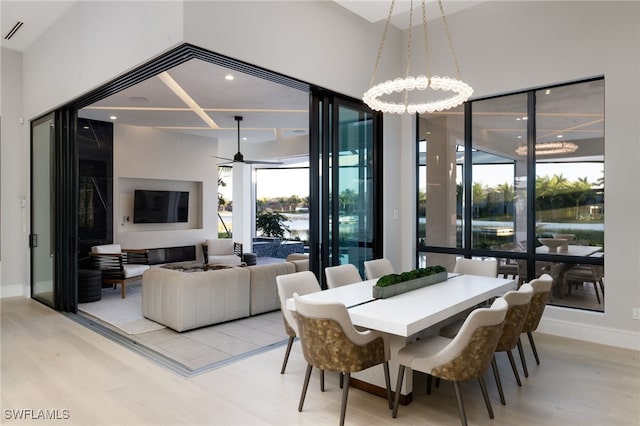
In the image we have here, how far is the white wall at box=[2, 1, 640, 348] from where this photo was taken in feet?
11.7

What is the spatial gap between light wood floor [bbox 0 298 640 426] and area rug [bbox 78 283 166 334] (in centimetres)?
76

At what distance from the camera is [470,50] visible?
5.15 metres

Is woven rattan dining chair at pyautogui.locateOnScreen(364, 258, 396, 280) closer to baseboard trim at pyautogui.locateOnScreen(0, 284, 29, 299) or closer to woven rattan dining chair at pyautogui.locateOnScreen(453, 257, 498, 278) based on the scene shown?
woven rattan dining chair at pyautogui.locateOnScreen(453, 257, 498, 278)

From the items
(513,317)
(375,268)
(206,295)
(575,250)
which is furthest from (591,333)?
(206,295)

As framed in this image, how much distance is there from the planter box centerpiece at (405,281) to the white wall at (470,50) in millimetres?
1673

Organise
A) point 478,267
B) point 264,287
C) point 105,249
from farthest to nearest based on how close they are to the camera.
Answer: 1. point 105,249
2. point 264,287
3. point 478,267

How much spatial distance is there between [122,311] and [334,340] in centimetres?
416

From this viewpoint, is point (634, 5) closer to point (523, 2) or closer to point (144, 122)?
point (523, 2)

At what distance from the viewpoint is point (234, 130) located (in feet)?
29.1

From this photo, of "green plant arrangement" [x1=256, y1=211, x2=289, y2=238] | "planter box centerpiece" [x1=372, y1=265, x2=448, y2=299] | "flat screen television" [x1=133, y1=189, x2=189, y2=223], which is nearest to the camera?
"planter box centerpiece" [x1=372, y1=265, x2=448, y2=299]

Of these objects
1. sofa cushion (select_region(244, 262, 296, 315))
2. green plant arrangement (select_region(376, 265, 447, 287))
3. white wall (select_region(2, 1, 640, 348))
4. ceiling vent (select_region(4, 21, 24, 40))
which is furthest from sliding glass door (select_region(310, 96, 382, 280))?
ceiling vent (select_region(4, 21, 24, 40))

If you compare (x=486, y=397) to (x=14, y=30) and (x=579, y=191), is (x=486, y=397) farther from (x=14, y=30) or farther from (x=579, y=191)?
(x=14, y=30)

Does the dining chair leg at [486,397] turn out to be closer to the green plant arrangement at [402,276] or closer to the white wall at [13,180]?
the green plant arrangement at [402,276]

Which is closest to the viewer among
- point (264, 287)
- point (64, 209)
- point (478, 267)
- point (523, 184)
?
point (478, 267)
